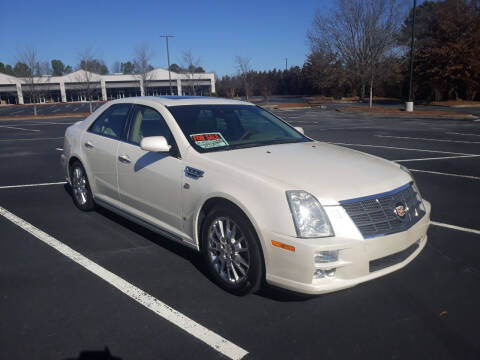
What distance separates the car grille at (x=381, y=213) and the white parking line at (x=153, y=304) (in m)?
1.24

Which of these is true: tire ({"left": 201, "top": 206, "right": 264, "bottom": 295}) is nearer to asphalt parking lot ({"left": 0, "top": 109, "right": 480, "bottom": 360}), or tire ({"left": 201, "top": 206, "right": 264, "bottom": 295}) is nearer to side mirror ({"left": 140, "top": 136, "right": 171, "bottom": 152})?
asphalt parking lot ({"left": 0, "top": 109, "right": 480, "bottom": 360})

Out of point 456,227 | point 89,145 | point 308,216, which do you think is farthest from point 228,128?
point 456,227

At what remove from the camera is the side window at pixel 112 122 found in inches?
196

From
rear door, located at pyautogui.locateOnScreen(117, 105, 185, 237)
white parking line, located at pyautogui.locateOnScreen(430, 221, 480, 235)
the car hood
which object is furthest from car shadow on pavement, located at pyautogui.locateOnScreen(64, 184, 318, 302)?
white parking line, located at pyautogui.locateOnScreen(430, 221, 480, 235)

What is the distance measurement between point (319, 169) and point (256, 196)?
2.18 ft

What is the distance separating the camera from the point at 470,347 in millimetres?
2789

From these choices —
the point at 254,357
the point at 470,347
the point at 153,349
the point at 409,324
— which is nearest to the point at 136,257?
the point at 153,349

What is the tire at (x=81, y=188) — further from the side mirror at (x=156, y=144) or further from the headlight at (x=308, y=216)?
the headlight at (x=308, y=216)

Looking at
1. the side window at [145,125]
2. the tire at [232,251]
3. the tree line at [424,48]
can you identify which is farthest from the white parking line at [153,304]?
the tree line at [424,48]

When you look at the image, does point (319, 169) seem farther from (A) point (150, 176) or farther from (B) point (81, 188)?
(B) point (81, 188)

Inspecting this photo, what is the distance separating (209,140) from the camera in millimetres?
4117

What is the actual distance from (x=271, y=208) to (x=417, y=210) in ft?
4.60

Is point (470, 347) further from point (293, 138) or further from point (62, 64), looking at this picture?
point (62, 64)

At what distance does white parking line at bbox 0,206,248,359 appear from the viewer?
9.32 ft
